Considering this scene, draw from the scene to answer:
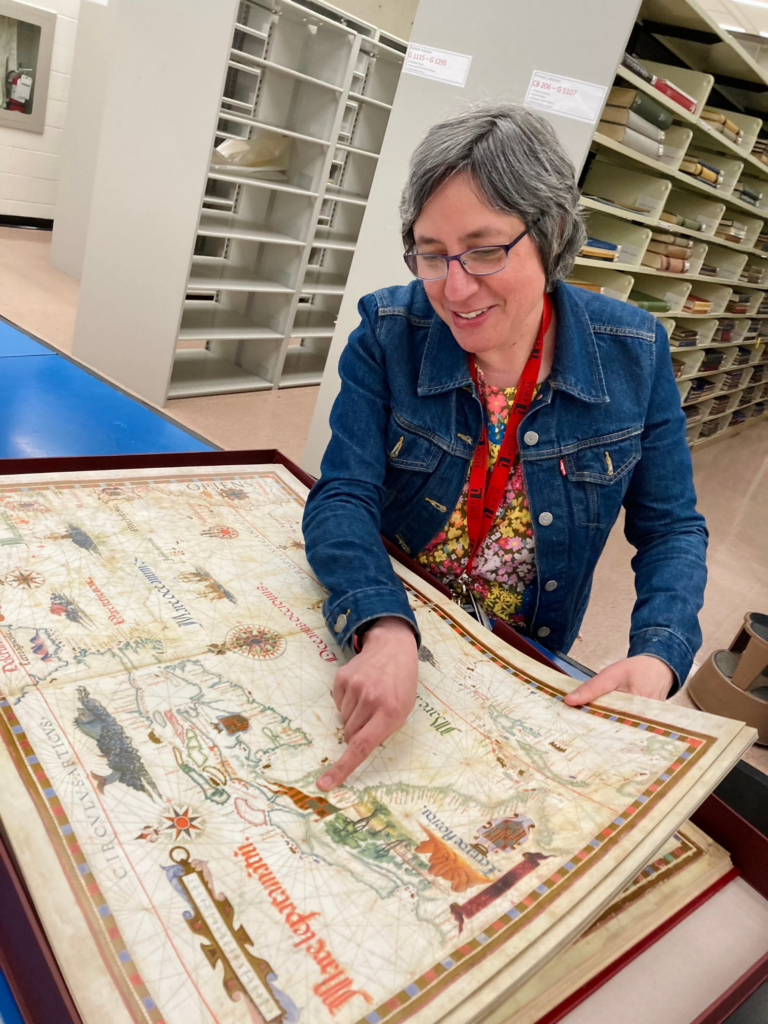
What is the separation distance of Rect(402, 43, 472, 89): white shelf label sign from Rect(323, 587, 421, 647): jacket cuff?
2.61 meters

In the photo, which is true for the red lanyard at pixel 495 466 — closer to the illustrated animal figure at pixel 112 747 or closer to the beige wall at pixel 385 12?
the illustrated animal figure at pixel 112 747

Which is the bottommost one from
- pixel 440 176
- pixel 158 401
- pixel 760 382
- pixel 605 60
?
pixel 158 401

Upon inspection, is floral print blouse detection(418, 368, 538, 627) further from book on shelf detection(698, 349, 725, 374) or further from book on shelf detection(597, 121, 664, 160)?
book on shelf detection(698, 349, 725, 374)

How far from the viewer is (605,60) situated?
2.53m

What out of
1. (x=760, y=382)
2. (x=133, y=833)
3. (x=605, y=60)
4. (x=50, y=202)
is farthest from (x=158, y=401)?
(x=760, y=382)

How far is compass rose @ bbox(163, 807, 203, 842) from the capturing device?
1.76 ft

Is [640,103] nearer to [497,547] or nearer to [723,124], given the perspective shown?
[723,124]

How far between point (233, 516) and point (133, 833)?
521mm

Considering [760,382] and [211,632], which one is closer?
[211,632]

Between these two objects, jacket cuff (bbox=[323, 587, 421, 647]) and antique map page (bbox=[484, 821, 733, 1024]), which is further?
jacket cuff (bbox=[323, 587, 421, 647])

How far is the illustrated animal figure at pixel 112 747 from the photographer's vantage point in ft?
1.85

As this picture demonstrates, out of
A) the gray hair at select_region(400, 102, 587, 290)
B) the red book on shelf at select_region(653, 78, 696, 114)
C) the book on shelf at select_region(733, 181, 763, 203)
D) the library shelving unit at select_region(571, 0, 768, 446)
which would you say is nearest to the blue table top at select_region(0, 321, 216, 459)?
the gray hair at select_region(400, 102, 587, 290)

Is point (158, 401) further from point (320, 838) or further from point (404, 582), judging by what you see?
point (320, 838)

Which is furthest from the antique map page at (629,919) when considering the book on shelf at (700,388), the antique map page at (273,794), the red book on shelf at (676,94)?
the book on shelf at (700,388)
